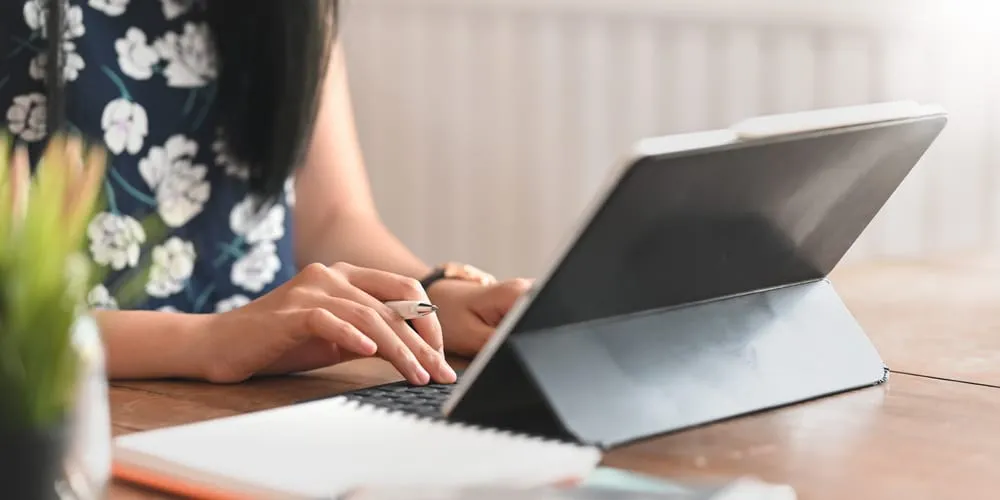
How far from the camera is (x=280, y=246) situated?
4.97 ft

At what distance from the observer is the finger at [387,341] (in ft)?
2.99

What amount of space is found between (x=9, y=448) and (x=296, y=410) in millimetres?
380

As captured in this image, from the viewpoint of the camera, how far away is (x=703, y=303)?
2.88 ft

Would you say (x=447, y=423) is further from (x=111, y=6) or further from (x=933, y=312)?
(x=111, y=6)

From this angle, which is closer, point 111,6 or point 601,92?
point 111,6

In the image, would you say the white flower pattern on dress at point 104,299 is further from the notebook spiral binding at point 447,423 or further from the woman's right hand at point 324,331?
the notebook spiral binding at point 447,423

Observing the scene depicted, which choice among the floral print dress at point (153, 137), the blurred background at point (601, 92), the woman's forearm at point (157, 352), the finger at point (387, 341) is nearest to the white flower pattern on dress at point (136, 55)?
the floral print dress at point (153, 137)

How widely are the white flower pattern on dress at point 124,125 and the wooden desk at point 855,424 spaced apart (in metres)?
0.48

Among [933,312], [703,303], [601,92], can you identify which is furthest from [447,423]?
[601,92]

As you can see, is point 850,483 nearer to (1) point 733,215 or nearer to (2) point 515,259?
(1) point 733,215

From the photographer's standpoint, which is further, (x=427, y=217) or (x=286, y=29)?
(x=427, y=217)

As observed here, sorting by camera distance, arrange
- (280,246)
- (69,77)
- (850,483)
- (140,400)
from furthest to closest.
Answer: (280,246), (69,77), (140,400), (850,483)

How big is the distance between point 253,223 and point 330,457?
2.70 feet

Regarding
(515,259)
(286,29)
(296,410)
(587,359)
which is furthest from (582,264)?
(515,259)
